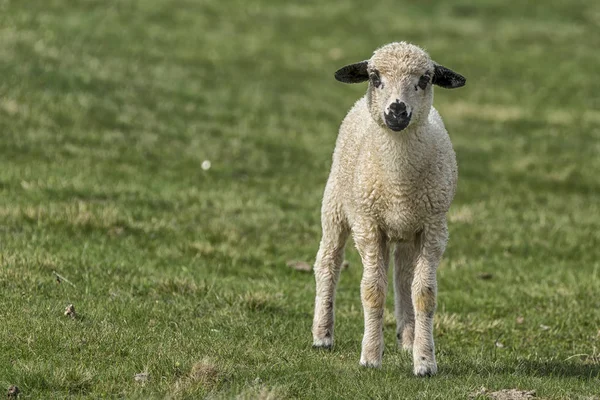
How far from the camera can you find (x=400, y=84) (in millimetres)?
7359

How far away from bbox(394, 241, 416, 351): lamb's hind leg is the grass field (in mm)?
288

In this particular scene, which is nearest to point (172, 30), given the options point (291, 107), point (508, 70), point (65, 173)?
point (291, 107)

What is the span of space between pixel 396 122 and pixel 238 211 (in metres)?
7.38

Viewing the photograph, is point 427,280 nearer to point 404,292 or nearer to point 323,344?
point 404,292

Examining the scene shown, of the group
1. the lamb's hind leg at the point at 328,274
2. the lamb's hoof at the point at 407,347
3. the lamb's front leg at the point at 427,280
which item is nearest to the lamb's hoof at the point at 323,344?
the lamb's hind leg at the point at 328,274

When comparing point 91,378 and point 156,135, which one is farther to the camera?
point 156,135

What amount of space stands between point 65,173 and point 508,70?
724 inches

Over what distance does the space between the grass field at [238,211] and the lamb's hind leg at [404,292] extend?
29 centimetres

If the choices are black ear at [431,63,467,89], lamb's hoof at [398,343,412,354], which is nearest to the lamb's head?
black ear at [431,63,467,89]

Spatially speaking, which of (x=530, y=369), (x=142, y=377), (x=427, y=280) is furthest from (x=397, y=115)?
(x=142, y=377)

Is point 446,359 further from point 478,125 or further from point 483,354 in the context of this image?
point 478,125

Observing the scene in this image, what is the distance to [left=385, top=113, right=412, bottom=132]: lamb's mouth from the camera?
23.8 ft

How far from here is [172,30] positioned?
96.7ft

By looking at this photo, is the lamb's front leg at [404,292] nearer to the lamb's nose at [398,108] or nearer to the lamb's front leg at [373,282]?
the lamb's front leg at [373,282]
